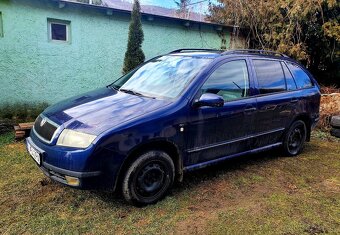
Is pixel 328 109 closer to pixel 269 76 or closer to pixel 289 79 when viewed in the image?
pixel 289 79

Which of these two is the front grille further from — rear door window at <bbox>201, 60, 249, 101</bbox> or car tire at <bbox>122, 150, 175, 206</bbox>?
rear door window at <bbox>201, 60, 249, 101</bbox>

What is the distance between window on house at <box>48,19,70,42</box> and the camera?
8039 millimetres

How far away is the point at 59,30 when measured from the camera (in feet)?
26.8

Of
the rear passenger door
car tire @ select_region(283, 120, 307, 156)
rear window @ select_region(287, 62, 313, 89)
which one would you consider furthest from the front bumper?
rear window @ select_region(287, 62, 313, 89)

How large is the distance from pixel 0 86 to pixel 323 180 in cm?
739

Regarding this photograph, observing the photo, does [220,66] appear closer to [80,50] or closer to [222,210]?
[222,210]

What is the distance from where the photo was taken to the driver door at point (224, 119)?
3.66 meters

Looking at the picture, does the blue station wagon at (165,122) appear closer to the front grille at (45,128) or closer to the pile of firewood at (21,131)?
the front grille at (45,128)

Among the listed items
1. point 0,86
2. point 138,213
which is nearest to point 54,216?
point 138,213

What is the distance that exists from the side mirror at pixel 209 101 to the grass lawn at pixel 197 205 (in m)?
1.12

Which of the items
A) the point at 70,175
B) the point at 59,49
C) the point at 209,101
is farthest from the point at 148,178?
the point at 59,49

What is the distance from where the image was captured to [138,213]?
3.25m

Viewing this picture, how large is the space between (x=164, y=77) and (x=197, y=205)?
1.68 metres

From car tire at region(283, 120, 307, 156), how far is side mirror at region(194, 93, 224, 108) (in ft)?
6.94
